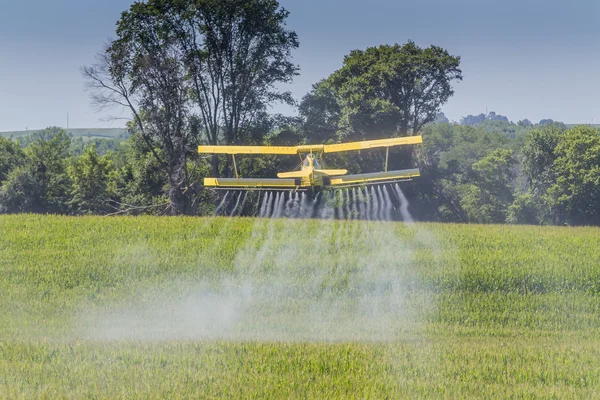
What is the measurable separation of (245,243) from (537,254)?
11738mm

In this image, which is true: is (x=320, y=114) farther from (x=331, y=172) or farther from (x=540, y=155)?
(x=540, y=155)

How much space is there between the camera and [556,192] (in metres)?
54.6

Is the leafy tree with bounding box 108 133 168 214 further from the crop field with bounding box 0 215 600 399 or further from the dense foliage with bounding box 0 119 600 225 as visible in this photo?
the crop field with bounding box 0 215 600 399

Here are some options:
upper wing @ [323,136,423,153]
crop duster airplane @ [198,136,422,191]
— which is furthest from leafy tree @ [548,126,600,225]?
upper wing @ [323,136,423,153]

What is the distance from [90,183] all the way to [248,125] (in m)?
20.1

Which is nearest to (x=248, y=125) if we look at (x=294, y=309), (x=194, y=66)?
(x=194, y=66)

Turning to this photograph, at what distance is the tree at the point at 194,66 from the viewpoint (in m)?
41.0

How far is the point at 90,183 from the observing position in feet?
189

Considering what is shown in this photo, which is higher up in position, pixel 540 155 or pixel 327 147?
pixel 327 147

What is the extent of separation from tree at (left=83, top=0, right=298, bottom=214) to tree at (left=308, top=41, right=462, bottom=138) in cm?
650

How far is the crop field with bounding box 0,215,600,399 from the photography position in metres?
11.8

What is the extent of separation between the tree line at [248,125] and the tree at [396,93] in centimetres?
9

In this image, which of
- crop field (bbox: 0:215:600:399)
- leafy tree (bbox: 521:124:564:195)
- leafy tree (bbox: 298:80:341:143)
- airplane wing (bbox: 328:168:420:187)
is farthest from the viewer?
leafy tree (bbox: 521:124:564:195)

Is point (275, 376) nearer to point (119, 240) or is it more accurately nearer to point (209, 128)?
point (119, 240)
